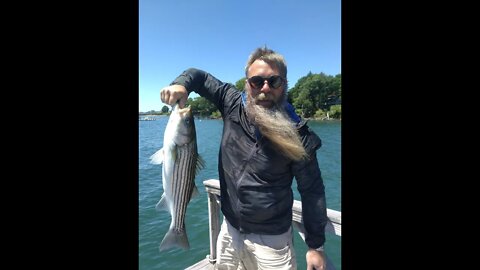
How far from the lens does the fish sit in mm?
1655

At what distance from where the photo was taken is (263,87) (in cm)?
183

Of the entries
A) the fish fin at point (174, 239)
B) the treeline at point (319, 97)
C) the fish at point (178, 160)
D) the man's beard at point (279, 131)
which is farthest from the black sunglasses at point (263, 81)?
the treeline at point (319, 97)

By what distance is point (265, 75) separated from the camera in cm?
182

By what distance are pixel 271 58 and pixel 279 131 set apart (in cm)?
53

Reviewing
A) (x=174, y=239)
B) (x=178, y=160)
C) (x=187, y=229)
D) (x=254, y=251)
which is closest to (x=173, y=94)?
(x=178, y=160)

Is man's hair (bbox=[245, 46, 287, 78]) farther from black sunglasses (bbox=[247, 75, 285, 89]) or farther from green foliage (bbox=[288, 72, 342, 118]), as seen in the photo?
green foliage (bbox=[288, 72, 342, 118])

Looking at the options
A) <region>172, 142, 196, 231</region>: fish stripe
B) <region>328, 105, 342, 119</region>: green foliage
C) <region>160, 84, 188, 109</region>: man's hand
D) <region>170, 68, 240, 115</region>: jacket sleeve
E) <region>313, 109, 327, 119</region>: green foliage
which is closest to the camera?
<region>160, 84, 188, 109</region>: man's hand

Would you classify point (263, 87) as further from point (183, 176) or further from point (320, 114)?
point (320, 114)

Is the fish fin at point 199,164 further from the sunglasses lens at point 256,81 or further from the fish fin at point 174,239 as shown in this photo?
the sunglasses lens at point 256,81

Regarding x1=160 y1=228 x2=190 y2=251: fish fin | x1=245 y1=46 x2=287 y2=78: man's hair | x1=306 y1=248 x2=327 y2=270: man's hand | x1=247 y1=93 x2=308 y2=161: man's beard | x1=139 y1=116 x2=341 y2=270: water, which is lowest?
x1=139 y1=116 x2=341 y2=270: water

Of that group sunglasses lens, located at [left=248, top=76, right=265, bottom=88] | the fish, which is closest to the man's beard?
sunglasses lens, located at [left=248, top=76, right=265, bottom=88]

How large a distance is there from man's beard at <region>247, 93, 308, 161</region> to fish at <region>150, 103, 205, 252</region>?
0.43 meters
